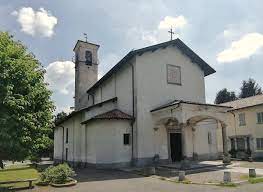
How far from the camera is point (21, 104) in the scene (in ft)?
37.0

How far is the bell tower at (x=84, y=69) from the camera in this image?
→ 34125 millimetres

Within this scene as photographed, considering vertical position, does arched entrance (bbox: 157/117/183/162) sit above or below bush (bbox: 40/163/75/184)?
above

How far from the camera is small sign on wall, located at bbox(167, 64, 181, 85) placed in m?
23.6

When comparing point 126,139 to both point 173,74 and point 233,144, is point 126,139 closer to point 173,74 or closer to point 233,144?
point 173,74

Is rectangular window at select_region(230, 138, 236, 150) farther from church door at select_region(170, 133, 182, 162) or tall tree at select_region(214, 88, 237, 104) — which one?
tall tree at select_region(214, 88, 237, 104)

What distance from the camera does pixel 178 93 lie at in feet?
77.4

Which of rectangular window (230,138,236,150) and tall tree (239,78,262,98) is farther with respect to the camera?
tall tree (239,78,262,98)

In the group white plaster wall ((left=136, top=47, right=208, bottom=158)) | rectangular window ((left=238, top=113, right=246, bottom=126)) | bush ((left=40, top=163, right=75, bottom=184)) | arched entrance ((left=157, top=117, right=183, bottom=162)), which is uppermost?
white plaster wall ((left=136, top=47, right=208, bottom=158))

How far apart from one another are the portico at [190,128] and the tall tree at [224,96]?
38.0m

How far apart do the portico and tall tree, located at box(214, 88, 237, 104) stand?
37990 mm

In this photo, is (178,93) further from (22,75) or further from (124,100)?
(22,75)

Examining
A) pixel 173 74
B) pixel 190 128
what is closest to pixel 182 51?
pixel 173 74

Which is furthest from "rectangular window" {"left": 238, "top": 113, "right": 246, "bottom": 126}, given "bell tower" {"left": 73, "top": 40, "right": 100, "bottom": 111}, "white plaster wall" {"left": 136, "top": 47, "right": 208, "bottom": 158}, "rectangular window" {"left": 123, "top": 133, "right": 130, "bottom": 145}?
"bell tower" {"left": 73, "top": 40, "right": 100, "bottom": 111}

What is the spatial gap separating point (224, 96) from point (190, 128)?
41210mm
